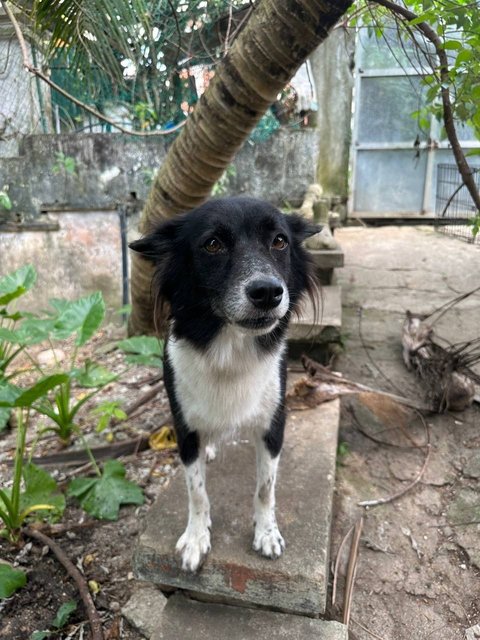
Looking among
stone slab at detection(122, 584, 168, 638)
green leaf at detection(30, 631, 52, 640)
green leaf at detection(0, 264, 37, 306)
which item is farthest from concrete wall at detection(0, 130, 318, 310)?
green leaf at detection(30, 631, 52, 640)

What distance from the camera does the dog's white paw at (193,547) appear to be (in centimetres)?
173

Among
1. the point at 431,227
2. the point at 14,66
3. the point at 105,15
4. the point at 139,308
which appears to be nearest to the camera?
the point at 105,15

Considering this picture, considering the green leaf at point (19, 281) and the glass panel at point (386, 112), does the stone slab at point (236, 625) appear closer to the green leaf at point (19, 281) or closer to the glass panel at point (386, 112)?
the green leaf at point (19, 281)

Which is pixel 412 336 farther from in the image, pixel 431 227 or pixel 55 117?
pixel 431 227

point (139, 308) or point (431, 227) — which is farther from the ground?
point (431, 227)

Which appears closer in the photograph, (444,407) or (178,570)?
(178,570)

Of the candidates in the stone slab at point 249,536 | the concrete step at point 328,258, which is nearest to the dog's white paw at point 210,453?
the stone slab at point 249,536

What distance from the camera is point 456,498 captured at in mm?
2369

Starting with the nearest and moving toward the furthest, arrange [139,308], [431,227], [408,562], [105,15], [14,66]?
[408,562] < [105,15] < [139,308] < [14,66] < [431,227]

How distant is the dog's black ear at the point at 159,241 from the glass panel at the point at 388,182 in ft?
24.0

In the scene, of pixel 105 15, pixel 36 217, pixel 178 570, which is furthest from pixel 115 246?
pixel 178 570

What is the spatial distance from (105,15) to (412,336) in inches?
106

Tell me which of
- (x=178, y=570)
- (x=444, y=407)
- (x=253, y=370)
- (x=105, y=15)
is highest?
(x=105, y=15)

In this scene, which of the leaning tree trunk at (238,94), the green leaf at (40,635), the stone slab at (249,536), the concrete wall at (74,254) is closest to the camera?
the stone slab at (249,536)
